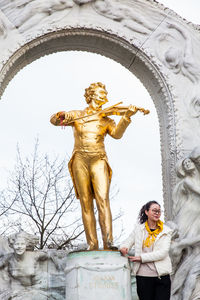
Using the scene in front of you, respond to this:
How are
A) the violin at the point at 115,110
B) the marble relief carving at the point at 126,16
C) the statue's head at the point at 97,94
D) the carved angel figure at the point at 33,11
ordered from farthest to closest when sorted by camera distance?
the marble relief carving at the point at 126,16
the carved angel figure at the point at 33,11
the statue's head at the point at 97,94
the violin at the point at 115,110

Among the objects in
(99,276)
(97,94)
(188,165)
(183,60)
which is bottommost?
(99,276)

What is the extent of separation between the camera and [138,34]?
8.55 m

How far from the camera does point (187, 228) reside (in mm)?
6988

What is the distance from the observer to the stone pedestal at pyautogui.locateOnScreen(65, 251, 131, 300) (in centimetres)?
532

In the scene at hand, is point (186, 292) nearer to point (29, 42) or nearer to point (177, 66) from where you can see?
point (177, 66)

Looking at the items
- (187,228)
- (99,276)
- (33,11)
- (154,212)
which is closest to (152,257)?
(154,212)

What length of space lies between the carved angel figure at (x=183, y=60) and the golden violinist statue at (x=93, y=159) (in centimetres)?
195

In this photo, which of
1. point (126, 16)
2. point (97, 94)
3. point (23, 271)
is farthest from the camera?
point (126, 16)

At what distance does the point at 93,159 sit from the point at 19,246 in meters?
1.45

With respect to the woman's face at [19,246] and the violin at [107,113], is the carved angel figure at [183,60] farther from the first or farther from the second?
the woman's face at [19,246]

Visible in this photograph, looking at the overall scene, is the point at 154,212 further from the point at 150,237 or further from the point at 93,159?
the point at 93,159

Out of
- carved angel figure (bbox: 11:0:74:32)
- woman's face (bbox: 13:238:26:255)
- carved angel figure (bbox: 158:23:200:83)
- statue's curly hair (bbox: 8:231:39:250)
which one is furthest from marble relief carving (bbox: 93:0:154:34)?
woman's face (bbox: 13:238:26:255)

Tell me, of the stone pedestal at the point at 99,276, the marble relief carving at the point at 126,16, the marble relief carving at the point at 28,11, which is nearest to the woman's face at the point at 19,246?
the stone pedestal at the point at 99,276

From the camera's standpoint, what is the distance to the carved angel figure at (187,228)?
6.56m
